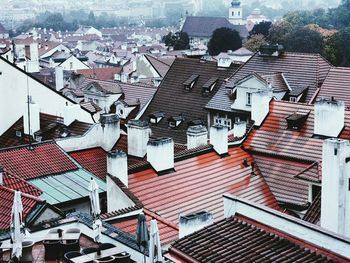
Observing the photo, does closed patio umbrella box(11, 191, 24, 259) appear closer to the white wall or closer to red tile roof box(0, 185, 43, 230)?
red tile roof box(0, 185, 43, 230)

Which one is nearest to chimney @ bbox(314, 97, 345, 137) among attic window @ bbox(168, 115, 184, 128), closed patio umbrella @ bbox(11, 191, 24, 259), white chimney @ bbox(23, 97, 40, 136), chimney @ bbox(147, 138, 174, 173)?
chimney @ bbox(147, 138, 174, 173)

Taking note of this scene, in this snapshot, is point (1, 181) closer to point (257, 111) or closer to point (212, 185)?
point (212, 185)

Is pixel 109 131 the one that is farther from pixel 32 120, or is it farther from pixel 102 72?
pixel 102 72

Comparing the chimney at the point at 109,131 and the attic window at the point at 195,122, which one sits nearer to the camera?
the chimney at the point at 109,131

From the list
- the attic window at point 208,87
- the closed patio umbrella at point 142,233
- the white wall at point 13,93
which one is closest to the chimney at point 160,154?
the closed patio umbrella at point 142,233

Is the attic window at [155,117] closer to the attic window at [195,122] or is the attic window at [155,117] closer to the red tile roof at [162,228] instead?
the attic window at [195,122]

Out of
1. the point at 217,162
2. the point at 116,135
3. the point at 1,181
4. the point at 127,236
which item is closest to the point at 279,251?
the point at 127,236
